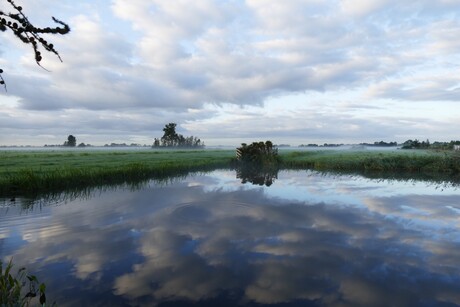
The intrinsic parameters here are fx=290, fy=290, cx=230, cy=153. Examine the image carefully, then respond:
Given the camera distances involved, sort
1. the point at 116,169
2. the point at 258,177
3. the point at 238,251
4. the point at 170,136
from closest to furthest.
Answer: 1. the point at 238,251
2. the point at 116,169
3. the point at 258,177
4. the point at 170,136

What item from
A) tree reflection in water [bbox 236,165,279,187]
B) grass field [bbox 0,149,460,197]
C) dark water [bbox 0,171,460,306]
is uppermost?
grass field [bbox 0,149,460,197]

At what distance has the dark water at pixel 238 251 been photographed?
6.23m

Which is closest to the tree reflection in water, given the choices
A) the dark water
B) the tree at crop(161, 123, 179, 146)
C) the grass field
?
the grass field

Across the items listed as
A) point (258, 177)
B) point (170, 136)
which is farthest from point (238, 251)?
point (170, 136)

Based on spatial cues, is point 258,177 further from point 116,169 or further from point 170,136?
point 170,136

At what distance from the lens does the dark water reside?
6230 mm

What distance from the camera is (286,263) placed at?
779cm

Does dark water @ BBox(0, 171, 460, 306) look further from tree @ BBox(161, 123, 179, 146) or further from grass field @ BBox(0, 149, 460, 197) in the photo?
tree @ BBox(161, 123, 179, 146)

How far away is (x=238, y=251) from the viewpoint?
8.76 meters

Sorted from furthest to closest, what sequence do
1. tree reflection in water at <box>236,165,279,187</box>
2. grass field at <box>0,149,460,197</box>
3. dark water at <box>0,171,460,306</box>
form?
tree reflection in water at <box>236,165,279,187</box> → grass field at <box>0,149,460,197</box> → dark water at <box>0,171,460,306</box>

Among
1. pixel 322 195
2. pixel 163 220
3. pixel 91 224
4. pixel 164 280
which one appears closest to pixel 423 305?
pixel 164 280

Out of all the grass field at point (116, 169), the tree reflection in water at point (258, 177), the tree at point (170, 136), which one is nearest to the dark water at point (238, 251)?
the grass field at point (116, 169)

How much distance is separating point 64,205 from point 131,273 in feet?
31.9

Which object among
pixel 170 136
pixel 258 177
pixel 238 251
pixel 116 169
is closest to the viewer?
pixel 238 251
